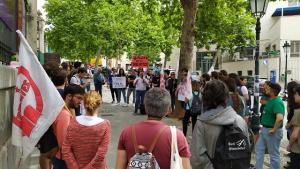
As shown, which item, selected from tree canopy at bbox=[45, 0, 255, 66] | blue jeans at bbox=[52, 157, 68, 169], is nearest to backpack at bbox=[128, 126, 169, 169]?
blue jeans at bbox=[52, 157, 68, 169]

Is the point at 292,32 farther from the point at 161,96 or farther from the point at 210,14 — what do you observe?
the point at 161,96

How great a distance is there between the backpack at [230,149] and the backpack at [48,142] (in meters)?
1.69

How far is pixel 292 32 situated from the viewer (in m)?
48.0

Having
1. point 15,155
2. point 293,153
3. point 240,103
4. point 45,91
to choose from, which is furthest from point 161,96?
point 240,103

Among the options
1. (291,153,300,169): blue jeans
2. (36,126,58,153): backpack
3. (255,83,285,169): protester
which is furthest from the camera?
(255,83,285,169): protester

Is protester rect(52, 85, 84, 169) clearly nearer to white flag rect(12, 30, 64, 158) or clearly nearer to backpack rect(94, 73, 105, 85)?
white flag rect(12, 30, 64, 158)

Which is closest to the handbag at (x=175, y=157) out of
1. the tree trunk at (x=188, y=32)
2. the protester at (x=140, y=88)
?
the tree trunk at (x=188, y=32)

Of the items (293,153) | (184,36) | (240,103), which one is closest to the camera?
(293,153)

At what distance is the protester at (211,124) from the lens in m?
4.50

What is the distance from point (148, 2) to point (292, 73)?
1072 inches

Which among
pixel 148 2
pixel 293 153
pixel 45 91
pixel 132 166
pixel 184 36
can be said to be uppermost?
pixel 148 2

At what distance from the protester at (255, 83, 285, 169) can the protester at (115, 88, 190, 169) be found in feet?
13.4

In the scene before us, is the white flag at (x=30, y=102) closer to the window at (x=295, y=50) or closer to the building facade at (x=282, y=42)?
the building facade at (x=282, y=42)

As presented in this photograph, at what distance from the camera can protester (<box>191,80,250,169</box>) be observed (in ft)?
14.8
